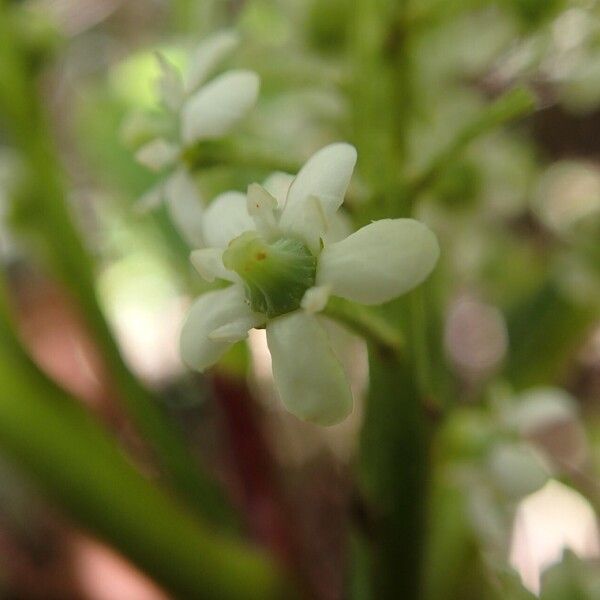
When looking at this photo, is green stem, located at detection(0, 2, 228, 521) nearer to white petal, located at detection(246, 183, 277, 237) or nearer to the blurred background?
the blurred background

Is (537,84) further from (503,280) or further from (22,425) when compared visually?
(22,425)

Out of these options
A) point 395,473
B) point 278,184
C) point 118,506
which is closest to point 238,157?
point 278,184

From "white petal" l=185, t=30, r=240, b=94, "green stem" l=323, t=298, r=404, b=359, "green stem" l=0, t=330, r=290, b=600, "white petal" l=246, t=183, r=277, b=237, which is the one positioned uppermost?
"white petal" l=185, t=30, r=240, b=94

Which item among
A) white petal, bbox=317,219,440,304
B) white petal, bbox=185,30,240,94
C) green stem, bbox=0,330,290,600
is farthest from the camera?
green stem, bbox=0,330,290,600

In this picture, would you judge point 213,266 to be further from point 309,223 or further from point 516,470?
point 516,470

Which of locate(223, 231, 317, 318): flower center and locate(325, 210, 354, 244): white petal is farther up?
locate(223, 231, 317, 318): flower center

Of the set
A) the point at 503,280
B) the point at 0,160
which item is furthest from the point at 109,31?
the point at 503,280

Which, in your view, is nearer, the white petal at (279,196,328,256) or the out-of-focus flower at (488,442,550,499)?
the white petal at (279,196,328,256)

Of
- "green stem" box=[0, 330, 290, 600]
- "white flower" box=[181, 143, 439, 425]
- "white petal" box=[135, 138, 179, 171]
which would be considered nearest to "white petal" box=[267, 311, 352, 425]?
"white flower" box=[181, 143, 439, 425]
